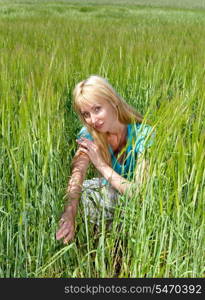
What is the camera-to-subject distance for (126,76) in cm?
200

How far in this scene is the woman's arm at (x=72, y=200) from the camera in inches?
43.6

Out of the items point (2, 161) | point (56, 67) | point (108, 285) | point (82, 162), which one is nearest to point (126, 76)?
point (56, 67)

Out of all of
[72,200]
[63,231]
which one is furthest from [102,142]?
[63,231]

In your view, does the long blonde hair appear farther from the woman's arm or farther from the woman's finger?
the woman's finger

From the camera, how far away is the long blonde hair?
54.4 inches

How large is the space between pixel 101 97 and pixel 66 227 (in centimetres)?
43

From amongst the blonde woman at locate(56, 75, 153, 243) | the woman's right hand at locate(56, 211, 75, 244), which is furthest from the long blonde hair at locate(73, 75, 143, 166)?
the woman's right hand at locate(56, 211, 75, 244)

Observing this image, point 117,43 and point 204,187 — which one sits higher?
point 117,43

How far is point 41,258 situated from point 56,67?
34.3 inches

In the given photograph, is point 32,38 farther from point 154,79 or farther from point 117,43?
point 154,79

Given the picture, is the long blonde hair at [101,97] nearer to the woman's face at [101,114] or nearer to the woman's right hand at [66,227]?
the woman's face at [101,114]

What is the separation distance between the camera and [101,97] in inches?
54.4

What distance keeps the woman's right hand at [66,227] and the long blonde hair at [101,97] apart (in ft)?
0.95

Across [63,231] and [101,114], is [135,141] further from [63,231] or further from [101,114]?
[63,231]
